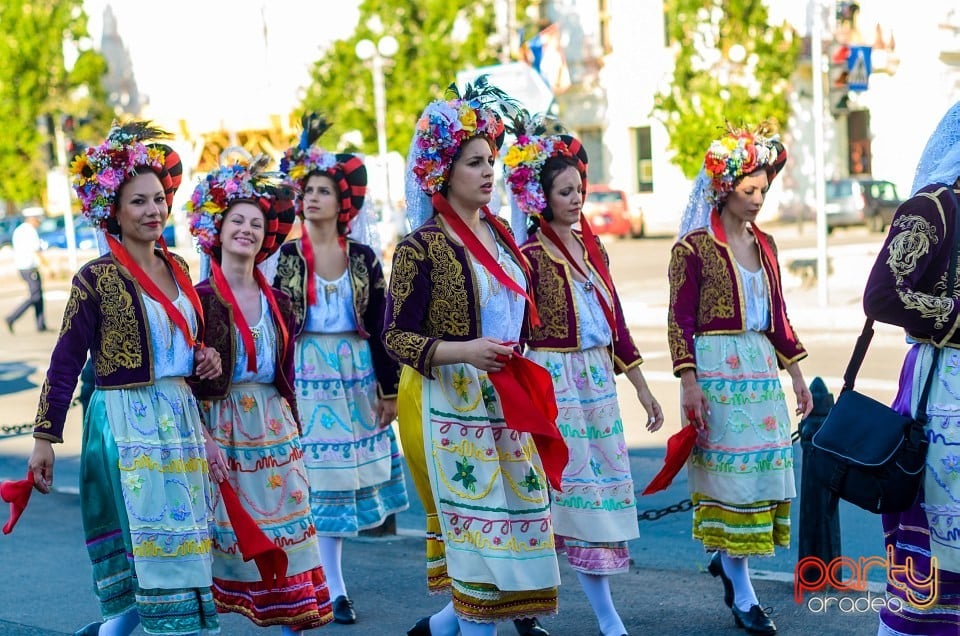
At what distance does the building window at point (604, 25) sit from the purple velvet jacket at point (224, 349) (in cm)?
3872

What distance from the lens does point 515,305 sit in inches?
195

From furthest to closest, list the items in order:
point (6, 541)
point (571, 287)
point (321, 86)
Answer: point (321, 86) < point (6, 541) < point (571, 287)

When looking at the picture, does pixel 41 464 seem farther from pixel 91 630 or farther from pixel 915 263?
pixel 915 263

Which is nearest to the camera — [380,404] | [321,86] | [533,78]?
[380,404]

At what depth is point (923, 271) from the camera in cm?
415

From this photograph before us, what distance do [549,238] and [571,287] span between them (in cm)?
25

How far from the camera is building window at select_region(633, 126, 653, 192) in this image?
4253 cm

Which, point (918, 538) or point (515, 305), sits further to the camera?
point (515, 305)

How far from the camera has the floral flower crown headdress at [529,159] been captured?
575 centimetres

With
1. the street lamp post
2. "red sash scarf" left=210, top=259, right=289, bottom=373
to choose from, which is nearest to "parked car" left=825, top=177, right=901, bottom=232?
the street lamp post

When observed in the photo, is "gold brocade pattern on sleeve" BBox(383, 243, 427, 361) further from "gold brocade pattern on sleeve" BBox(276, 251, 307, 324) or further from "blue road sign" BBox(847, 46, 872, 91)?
"blue road sign" BBox(847, 46, 872, 91)

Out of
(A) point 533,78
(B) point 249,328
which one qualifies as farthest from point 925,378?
(A) point 533,78

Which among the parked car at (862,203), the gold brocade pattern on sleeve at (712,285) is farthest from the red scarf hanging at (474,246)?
the parked car at (862,203)

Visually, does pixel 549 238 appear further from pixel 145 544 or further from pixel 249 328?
pixel 145 544
